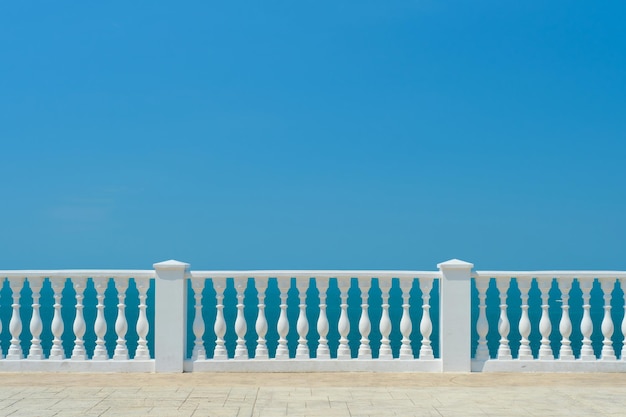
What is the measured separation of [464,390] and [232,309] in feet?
169

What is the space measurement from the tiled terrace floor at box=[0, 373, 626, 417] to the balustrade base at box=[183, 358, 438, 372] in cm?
13

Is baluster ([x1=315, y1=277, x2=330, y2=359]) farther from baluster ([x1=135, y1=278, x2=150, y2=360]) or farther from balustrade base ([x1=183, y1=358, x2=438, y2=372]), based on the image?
baluster ([x1=135, y1=278, x2=150, y2=360])

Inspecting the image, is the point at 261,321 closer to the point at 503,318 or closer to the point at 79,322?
the point at 79,322

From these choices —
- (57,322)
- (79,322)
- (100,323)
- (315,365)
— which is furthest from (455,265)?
(57,322)

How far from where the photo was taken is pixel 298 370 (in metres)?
8.33

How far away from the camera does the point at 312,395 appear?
693cm

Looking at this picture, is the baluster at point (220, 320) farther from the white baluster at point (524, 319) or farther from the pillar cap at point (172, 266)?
the white baluster at point (524, 319)

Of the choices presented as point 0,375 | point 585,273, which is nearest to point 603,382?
point 585,273

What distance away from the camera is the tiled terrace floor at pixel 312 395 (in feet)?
20.5

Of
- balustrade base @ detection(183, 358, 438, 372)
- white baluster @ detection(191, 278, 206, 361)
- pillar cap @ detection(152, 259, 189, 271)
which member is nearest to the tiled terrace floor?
balustrade base @ detection(183, 358, 438, 372)

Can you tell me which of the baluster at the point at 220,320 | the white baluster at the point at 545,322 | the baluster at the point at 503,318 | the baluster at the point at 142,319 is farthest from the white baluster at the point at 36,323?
the white baluster at the point at 545,322

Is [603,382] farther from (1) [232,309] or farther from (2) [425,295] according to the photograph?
(1) [232,309]

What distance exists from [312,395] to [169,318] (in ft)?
7.25

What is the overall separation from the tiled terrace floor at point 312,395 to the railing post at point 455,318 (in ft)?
0.64
